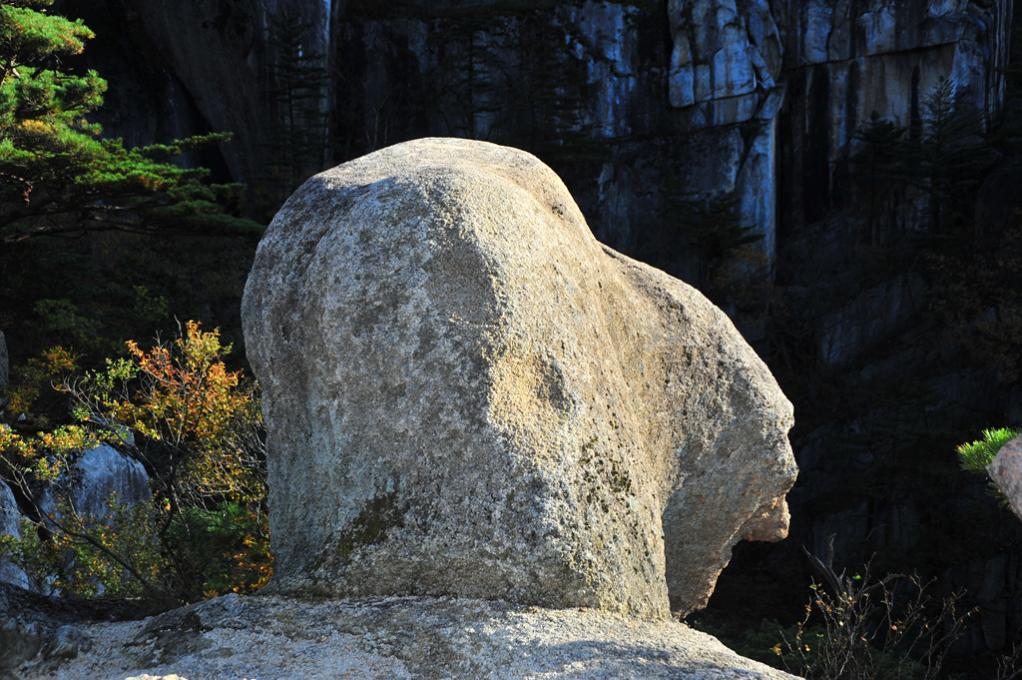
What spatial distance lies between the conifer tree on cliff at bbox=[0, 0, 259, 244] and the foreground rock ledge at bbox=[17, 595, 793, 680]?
8.67 metres

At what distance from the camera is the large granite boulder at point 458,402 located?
4.32 m

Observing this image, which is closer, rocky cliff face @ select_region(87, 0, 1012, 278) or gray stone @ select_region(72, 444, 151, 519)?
gray stone @ select_region(72, 444, 151, 519)

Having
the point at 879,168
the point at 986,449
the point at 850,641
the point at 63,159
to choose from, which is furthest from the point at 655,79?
the point at 986,449

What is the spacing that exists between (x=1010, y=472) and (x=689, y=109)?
22215 mm

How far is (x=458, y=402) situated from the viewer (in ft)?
14.4

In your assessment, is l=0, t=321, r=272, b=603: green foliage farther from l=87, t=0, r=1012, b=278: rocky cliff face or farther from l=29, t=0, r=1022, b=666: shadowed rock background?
l=87, t=0, r=1012, b=278: rocky cliff face

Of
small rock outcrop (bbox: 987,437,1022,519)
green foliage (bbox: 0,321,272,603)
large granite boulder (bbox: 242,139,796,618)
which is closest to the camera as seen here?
small rock outcrop (bbox: 987,437,1022,519)

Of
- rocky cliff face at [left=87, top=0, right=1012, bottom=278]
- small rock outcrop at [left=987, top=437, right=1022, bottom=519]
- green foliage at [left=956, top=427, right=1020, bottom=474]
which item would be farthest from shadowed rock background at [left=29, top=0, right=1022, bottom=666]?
small rock outcrop at [left=987, top=437, right=1022, bottom=519]

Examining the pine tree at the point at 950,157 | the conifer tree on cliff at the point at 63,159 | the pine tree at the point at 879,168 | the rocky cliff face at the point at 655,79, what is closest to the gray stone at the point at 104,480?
the conifer tree on cliff at the point at 63,159

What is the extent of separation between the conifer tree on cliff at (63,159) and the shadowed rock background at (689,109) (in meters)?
9.02

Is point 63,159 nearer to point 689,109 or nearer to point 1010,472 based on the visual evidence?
point 1010,472

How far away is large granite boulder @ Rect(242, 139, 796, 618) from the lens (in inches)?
170

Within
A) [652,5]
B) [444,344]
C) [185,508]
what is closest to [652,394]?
[444,344]

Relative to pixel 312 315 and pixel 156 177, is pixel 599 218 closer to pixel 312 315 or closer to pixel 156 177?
pixel 156 177
